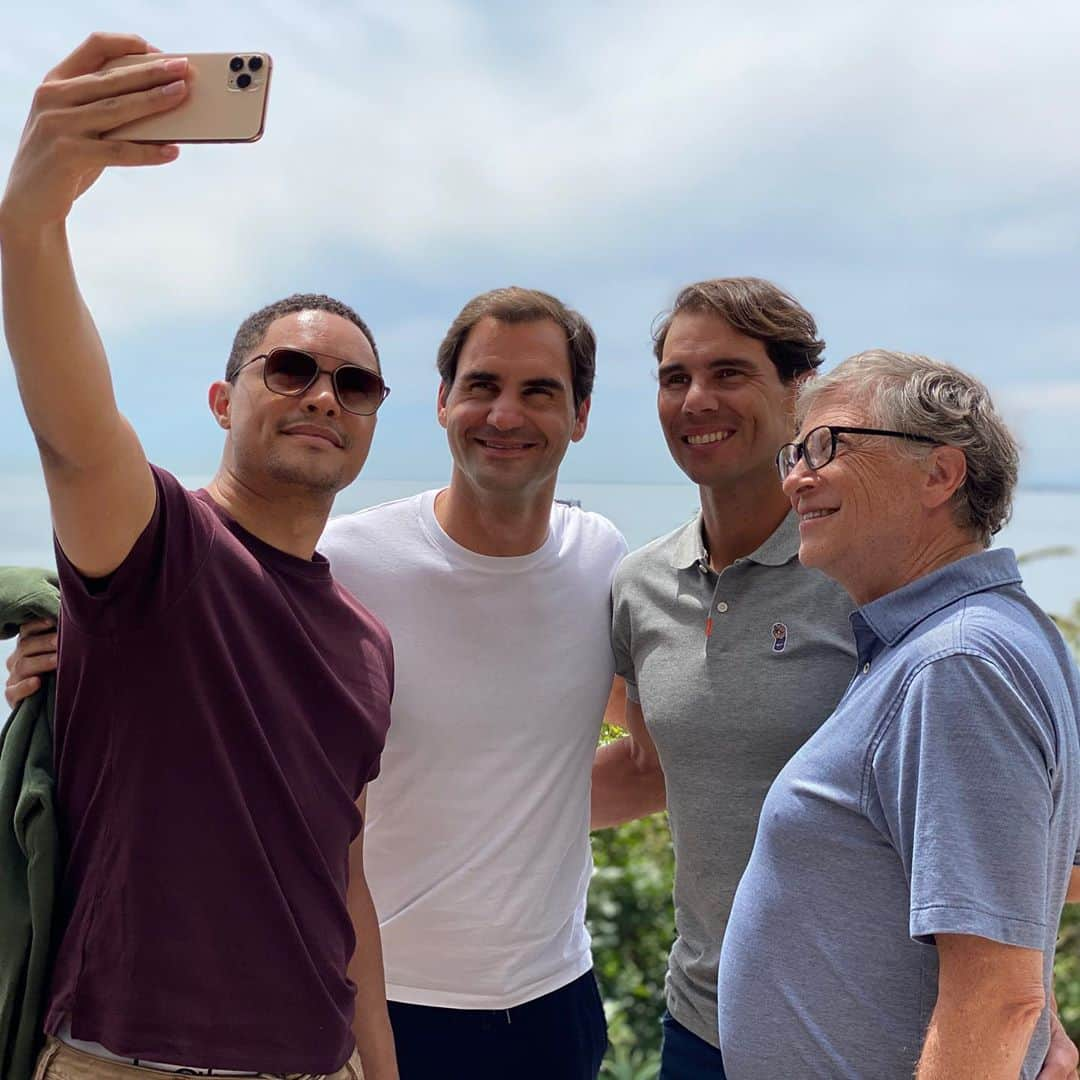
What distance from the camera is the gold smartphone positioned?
60.5 inches

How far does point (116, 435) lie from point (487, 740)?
1.35 meters

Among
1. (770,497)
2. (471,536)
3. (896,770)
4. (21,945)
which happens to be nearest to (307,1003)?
(21,945)

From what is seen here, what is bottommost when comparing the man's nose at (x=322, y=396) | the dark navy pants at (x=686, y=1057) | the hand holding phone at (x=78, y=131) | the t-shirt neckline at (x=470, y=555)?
the dark navy pants at (x=686, y=1057)

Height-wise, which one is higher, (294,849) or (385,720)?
(385,720)

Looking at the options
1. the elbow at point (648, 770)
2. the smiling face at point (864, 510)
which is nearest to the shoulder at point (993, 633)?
the smiling face at point (864, 510)

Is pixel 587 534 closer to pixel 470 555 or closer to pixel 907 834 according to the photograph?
pixel 470 555

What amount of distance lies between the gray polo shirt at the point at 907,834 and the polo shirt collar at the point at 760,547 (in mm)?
669

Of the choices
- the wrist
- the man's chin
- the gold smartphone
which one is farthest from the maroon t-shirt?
the gold smartphone

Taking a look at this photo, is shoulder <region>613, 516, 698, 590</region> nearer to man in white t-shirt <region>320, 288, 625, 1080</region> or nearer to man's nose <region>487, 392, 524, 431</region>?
man in white t-shirt <region>320, 288, 625, 1080</region>

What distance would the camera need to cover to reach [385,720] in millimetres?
2252

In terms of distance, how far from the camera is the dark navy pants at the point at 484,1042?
268 cm

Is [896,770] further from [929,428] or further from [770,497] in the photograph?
[770,497]

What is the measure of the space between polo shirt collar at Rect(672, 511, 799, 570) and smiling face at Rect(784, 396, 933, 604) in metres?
0.53

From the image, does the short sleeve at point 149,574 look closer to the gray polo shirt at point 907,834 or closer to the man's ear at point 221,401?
the man's ear at point 221,401
